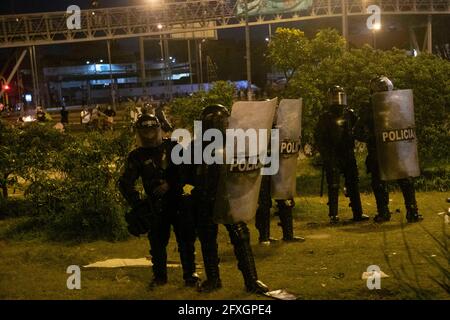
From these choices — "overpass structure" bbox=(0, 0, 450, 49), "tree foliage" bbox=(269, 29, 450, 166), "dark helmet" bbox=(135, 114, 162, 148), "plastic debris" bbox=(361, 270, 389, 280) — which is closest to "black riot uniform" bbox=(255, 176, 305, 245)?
"plastic debris" bbox=(361, 270, 389, 280)

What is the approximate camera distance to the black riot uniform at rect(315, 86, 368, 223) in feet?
31.5

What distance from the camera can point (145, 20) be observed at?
165 feet

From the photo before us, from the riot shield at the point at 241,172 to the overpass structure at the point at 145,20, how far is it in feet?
140

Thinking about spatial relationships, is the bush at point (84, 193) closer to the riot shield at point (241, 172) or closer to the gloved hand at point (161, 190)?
the gloved hand at point (161, 190)

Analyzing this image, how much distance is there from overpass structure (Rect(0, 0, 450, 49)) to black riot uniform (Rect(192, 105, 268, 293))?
4259 cm

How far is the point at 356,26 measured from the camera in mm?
64562

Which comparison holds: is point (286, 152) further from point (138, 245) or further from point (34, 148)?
point (34, 148)

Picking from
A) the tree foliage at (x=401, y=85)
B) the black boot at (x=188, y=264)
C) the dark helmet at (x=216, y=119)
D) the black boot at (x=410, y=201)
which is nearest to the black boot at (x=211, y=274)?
the black boot at (x=188, y=264)

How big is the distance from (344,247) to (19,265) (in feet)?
13.5

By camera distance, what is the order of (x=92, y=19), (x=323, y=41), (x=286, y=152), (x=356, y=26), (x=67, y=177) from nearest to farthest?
(x=286, y=152) < (x=67, y=177) < (x=323, y=41) < (x=92, y=19) < (x=356, y=26)

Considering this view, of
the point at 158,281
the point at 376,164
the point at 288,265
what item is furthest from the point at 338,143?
the point at 158,281

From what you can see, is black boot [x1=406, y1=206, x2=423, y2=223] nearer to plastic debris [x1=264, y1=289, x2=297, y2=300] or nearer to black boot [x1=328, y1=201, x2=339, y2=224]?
black boot [x1=328, y1=201, x2=339, y2=224]
